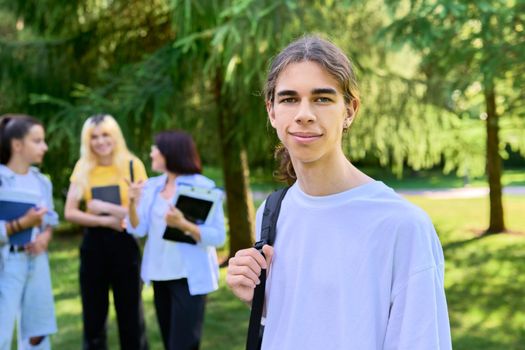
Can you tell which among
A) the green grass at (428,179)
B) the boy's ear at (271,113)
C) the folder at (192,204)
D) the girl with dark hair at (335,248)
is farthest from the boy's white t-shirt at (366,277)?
the green grass at (428,179)

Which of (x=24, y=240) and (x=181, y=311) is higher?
(x=24, y=240)

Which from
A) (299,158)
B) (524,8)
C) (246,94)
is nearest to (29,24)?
(246,94)

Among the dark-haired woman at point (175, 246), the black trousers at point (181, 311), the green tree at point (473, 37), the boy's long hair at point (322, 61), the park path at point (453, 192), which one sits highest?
the green tree at point (473, 37)

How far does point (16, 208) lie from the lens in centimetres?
452

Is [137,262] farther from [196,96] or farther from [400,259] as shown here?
[196,96]

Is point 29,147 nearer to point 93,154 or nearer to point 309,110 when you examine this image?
point 93,154

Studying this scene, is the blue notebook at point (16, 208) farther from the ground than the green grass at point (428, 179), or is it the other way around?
the blue notebook at point (16, 208)

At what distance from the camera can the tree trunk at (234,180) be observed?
31.3 feet

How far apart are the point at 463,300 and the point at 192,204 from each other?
485 centimetres

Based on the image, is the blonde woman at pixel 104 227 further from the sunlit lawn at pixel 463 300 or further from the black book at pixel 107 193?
the sunlit lawn at pixel 463 300

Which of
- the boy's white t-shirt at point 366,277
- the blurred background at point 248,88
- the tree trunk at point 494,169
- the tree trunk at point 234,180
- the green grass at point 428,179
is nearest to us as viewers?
the boy's white t-shirt at point 366,277

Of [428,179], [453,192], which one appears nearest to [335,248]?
[453,192]

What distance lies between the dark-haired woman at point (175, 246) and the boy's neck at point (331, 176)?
2654 mm

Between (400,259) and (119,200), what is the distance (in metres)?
3.55
